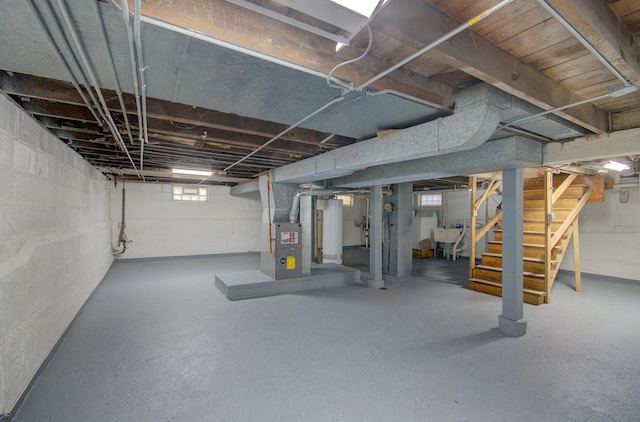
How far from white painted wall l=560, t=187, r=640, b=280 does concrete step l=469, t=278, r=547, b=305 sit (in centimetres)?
260

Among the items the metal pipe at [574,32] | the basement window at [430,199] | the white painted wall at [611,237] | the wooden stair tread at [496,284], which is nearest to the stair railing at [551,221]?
the wooden stair tread at [496,284]

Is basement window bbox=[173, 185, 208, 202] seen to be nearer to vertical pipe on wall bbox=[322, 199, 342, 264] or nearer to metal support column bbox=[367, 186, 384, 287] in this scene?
vertical pipe on wall bbox=[322, 199, 342, 264]

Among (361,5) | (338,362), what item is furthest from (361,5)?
(338,362)

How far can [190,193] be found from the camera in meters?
7.67

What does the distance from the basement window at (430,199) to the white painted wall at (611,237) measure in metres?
3.48

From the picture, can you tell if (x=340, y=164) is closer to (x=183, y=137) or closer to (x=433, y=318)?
(x=183, y=137)

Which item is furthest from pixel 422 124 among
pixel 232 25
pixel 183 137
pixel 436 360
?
pixel 183 137

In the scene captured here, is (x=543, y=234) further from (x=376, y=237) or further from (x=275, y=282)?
(x=275, y=282)

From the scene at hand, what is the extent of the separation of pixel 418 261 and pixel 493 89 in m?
6.30

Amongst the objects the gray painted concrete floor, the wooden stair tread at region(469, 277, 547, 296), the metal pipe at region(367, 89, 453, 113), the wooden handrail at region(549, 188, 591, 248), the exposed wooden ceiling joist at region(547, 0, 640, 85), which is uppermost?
the exposed wooden ceiling joist at region(547, 0, 640, 85)

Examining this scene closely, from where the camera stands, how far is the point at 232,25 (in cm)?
121

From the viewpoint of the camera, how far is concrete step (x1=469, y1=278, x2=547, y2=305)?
4.02 metres

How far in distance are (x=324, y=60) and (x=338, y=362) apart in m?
2.26

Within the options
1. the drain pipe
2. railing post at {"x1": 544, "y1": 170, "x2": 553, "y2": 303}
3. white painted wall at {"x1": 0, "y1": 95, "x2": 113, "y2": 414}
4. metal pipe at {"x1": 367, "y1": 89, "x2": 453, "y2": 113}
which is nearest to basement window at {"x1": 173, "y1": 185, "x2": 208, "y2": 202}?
the drain pipe
